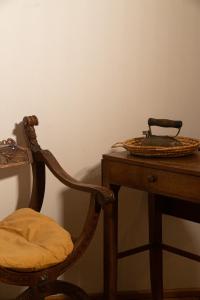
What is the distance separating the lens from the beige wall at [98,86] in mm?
1702

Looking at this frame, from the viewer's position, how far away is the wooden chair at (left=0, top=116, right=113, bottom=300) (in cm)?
130

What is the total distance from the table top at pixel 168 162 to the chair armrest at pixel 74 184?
156 mm

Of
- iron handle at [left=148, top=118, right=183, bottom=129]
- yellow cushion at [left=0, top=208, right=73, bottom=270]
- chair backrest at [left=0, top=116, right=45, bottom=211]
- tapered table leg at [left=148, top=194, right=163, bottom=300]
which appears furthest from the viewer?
tapered table leg at [left=148, top=194, right=163, bottom=300]

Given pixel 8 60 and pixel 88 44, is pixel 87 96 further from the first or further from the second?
pixel 8 60

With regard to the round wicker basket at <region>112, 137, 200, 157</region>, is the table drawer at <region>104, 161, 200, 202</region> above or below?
below

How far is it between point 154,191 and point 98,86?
600 millimetres

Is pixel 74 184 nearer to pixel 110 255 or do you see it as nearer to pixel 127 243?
pixel 110 255

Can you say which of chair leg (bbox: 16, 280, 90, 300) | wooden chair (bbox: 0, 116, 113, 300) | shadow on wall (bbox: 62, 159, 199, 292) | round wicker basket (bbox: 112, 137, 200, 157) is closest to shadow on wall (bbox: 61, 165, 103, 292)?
shadow on wall (bbox: 62, 159, 199, 292)

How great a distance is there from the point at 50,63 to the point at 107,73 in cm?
25

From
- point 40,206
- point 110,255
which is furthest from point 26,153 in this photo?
point 110,255

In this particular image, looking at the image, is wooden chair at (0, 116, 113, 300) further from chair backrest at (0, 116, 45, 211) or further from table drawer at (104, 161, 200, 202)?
table drawer at (104, 161, 200, 202)

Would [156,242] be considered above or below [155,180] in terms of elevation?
below

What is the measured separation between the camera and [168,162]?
141 centimetres

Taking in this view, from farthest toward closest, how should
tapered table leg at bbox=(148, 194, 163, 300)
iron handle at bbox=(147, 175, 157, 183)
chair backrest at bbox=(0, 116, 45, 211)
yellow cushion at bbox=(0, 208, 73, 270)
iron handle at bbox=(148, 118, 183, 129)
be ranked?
tapered table leg at bbox=(148, 194, 163, 300) → chair backrest at bbox=(0, 116, 45, 211) → iron handle at bbox=(148, 118, 183, 129) → iron handle at bbox=(147, 175, 157, 183) → yellow cushion at bbox=(0, 208, 73, 270)
